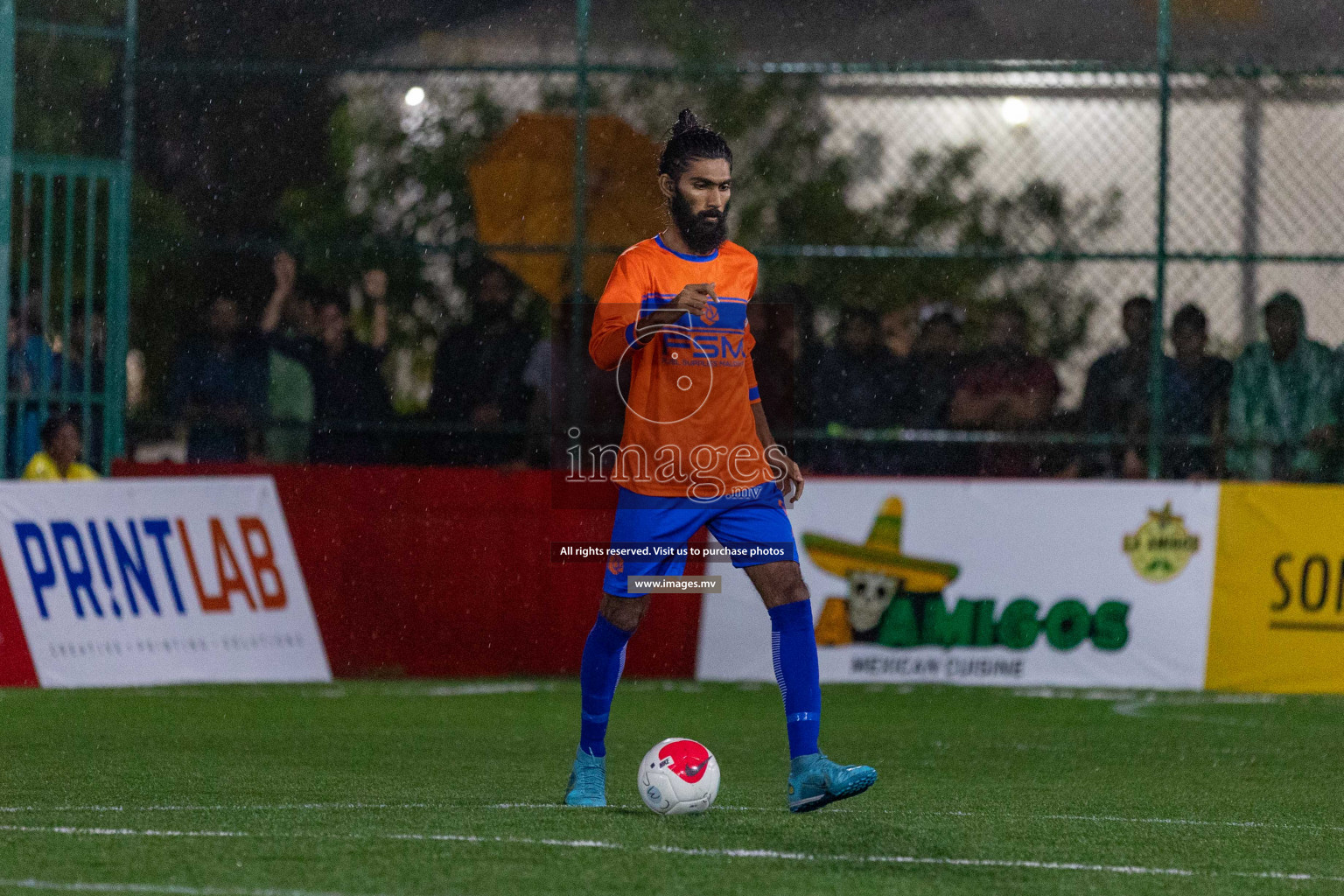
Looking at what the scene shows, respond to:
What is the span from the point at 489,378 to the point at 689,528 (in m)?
5.90

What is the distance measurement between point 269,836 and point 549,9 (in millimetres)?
8263

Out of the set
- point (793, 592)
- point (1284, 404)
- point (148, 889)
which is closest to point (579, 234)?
point (1284, 404)

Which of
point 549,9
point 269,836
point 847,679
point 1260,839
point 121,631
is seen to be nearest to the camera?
point 269,836

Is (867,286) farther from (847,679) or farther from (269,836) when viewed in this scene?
(269,836)

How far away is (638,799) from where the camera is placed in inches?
247

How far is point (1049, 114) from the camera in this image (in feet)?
39.3

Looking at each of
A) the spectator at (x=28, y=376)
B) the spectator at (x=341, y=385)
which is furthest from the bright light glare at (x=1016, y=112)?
the spectator at (x=28, y=376)

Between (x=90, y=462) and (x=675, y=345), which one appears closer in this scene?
(x=675, y=345)

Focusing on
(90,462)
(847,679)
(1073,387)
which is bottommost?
(847,679)

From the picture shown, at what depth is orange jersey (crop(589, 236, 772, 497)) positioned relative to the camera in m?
5.82

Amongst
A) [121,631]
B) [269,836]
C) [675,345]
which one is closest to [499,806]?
[269,836]

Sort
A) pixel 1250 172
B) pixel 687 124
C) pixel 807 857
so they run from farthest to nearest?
1. pixel 1250 172
2. pixel 687 124
3. pixel 807 857

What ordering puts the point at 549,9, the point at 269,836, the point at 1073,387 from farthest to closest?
the point at 549,9 < the point at 1073,387 < the point at 269,836

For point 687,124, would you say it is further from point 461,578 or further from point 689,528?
point 461,578
